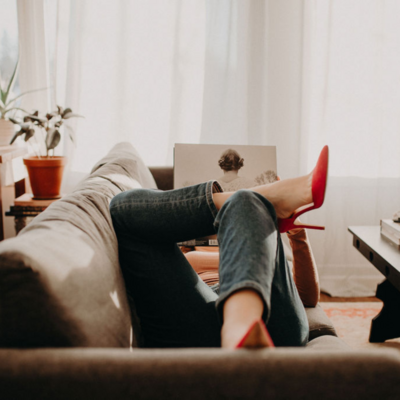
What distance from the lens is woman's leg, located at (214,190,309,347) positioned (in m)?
0.67

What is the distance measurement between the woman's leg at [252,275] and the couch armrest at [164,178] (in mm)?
1403

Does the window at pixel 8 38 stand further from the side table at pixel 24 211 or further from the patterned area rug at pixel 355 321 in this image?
the patterned area rug at pixel 355 321

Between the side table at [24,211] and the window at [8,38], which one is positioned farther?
the window at [8,38]

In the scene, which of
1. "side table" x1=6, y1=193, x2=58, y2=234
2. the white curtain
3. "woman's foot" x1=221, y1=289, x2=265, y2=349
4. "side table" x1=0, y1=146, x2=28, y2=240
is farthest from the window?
"woman's foot" x1=221, y1=289, x2=265, y2=349

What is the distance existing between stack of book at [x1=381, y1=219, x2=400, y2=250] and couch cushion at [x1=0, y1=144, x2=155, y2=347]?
4.29 feet

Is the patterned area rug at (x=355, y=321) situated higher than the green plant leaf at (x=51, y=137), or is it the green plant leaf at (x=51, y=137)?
the green plant leaf at (x=51, y=137)


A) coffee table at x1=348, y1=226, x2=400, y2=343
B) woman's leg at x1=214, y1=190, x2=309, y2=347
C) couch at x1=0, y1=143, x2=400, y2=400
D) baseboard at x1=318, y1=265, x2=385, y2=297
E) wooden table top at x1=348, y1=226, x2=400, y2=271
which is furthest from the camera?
baseboard at x1=318, y1=265, x2=385, y2=297

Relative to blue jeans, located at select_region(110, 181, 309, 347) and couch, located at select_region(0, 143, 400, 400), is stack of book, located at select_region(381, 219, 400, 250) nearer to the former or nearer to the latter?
blue jeans, located at select_region(110, 181, 309, 347)

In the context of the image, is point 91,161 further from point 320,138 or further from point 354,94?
point 354,94

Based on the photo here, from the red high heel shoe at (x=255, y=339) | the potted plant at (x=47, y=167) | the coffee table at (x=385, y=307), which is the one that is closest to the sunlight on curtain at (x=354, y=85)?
the coffee table at (x=385, y=307)

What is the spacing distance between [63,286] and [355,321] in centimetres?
195

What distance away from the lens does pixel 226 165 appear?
1852 millimetres

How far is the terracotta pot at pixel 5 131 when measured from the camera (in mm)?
2229

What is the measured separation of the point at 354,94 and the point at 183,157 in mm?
1283
